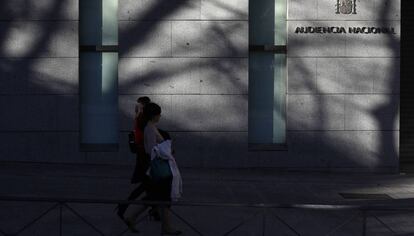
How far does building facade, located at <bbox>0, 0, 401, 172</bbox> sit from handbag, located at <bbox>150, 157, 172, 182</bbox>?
24.2 feet

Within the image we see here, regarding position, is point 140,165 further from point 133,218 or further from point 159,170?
point 133,218

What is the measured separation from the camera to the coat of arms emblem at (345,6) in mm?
18312

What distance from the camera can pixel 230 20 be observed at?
59.7 feet

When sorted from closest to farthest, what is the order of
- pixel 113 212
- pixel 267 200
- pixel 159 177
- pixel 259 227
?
pixel 159 177, pixel 259 227, pixel 113 212, pixel 267 200

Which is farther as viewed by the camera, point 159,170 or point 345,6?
point 345,6

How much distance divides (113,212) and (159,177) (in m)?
2.08

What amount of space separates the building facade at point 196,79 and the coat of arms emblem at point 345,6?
32 millimetres

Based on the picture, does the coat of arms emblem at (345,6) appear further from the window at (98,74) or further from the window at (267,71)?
the window at (98,74)

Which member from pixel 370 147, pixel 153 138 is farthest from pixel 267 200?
pixel 370 147

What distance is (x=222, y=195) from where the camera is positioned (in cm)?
1473

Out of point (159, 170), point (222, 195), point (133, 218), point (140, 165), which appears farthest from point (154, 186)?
point (222, 195)

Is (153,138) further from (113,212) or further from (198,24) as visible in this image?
(198,24)

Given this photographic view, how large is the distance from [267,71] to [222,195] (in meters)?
4.89

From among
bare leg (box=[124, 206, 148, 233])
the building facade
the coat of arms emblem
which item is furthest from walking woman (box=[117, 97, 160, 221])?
the coat of arms emblem
